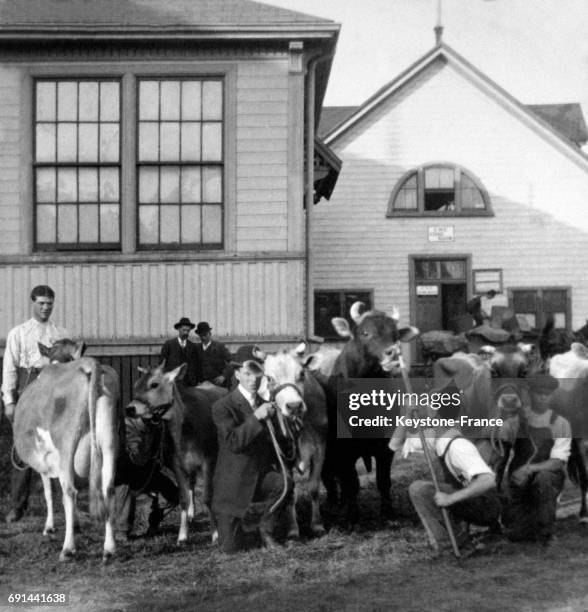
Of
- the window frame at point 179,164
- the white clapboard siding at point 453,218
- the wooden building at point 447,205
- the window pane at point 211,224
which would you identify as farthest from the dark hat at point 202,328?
the white clapboard siding at point 453,218

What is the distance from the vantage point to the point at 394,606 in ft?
17.5

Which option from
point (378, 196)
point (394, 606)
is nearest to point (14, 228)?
point (394, 606)

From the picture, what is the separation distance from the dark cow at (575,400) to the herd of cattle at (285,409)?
1 centimetres

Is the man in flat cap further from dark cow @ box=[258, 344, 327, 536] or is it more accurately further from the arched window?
the arched window

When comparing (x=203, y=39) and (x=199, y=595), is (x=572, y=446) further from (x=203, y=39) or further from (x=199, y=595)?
(x=203, y=39)

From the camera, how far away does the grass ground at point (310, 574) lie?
5.51m

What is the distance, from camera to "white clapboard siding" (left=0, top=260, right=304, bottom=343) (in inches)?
458

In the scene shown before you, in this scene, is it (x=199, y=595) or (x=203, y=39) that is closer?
(x=199, y=595)

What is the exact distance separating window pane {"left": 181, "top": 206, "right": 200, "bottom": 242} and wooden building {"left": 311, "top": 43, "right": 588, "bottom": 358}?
33.9 ft

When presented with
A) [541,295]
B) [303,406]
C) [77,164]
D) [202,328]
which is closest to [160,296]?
[202,328]

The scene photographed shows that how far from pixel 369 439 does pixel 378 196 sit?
14.5 m

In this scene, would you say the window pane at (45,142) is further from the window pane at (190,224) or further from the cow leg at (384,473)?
the cow leg at (384,473)

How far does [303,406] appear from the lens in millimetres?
6949

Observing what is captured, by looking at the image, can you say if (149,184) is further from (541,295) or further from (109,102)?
(541,295)
